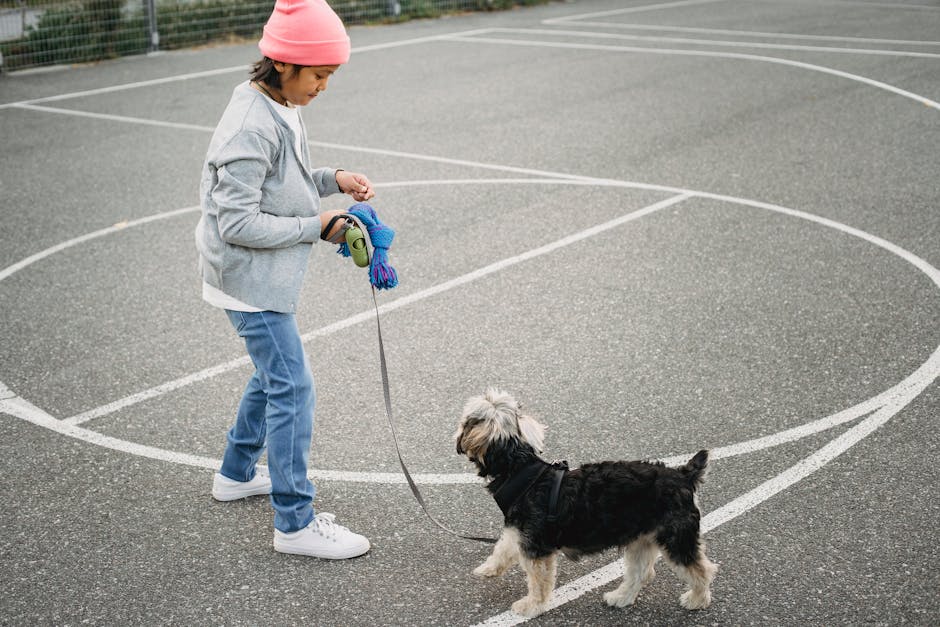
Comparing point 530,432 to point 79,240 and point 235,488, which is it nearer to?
point 235,488

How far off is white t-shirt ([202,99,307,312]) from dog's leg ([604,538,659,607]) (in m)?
1.91

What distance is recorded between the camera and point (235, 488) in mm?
4863

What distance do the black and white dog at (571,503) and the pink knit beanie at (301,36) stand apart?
61.7 inches

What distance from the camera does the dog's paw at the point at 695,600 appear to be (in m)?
4.04

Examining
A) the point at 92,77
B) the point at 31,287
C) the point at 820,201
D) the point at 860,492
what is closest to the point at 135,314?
the point at 31,287

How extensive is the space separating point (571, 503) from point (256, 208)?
1782 mm

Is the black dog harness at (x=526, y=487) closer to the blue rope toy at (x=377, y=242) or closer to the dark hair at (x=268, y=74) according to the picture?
the blue rope toy at (x=377, y=242)

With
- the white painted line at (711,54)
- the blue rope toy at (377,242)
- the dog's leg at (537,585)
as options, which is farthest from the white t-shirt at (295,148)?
the white painted line at (711,54)

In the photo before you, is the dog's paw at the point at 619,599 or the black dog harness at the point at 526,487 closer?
the black dog harness at the point at 526,487

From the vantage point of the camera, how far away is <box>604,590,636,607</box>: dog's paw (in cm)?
411

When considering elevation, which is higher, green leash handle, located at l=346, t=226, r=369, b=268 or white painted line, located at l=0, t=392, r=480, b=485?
green leash handle, located at l=346, t=226, r=369, b=268

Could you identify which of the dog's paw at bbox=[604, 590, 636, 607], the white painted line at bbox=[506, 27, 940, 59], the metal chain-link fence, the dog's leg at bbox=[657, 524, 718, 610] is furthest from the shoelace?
the white painted line at bbox=[506, 27, 940, 59]

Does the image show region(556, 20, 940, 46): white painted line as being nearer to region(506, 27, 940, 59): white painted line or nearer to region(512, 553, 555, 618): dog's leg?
region(506, 27, 940, 59): white painted line

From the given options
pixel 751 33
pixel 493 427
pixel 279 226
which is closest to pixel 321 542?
pixel 493 427
